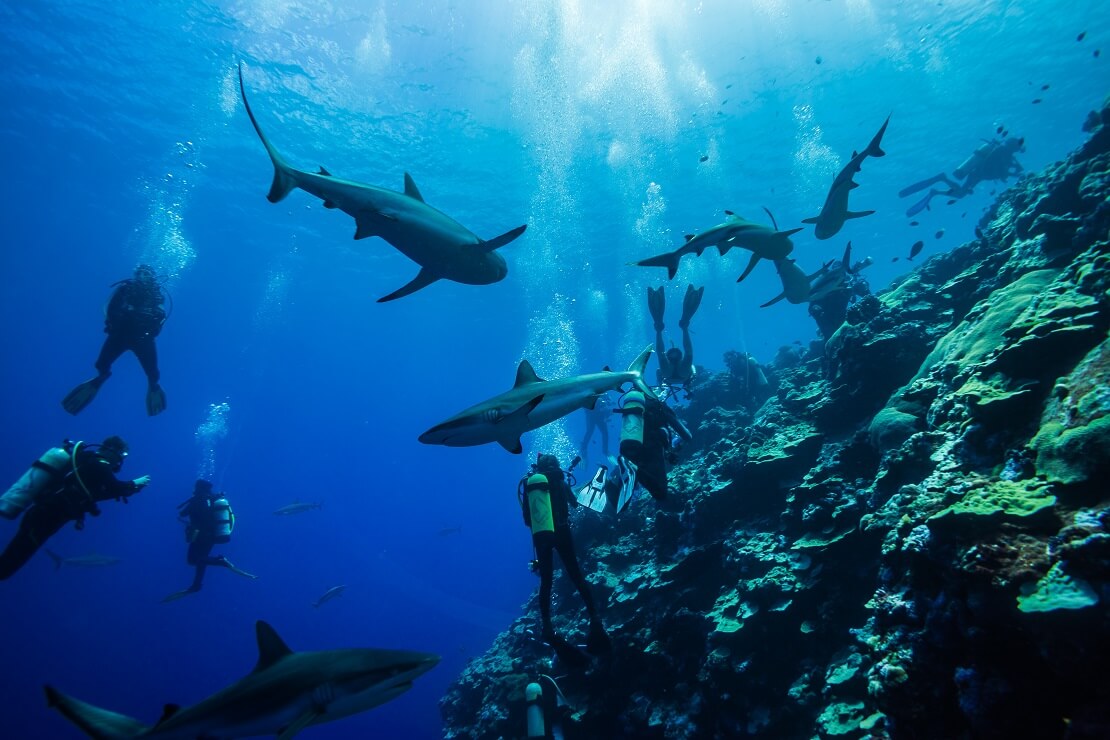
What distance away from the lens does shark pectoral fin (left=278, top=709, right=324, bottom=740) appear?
3.03 metres

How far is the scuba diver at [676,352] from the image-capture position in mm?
12797

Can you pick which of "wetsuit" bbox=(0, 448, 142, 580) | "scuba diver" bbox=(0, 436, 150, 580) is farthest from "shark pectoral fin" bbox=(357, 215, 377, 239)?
"wetsuit" bbox=(0, 448, 142, 580)

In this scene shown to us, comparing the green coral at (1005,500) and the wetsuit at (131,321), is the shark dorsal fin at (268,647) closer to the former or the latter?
the green coral at (1005,500)

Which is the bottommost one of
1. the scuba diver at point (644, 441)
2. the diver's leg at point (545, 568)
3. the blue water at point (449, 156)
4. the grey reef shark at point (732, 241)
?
the diver's leg at point (545, 568)

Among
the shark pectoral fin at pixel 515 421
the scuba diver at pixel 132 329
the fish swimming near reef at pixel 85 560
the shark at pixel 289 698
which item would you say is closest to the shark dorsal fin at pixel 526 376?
the shark pectoral fin at pixel 515 421

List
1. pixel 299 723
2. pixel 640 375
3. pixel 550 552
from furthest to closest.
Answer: pixel 550 552, pixel 640 375, pixel 299 723

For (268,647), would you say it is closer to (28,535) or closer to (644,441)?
(644,441)

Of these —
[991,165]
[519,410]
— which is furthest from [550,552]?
[991,165]

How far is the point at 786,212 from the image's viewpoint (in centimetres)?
3956

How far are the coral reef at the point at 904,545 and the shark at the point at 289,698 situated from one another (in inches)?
154

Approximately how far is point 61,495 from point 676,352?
44.5ft

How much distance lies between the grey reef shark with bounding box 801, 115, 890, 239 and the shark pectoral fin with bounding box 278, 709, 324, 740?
34.4 feet

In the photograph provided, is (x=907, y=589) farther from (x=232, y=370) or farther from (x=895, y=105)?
(x=232, y=370)

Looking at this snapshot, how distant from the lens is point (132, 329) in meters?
11.7
